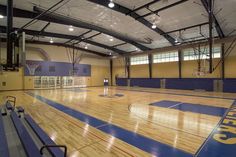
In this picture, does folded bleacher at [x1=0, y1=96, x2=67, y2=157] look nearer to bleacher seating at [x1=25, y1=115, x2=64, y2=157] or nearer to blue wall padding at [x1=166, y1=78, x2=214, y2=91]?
bleacher seating at [x1=25, y1=115, x2=64, y2=157]

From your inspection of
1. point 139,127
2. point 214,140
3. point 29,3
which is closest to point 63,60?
point 29,3

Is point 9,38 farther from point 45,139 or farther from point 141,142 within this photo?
point 141,142

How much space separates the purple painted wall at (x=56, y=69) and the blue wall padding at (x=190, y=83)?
1082 centimetres

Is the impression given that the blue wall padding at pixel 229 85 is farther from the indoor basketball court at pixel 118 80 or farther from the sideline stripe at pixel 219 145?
the sideline stripe at pixel 219 145

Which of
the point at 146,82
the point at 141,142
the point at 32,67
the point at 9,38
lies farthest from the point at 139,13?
the point at 32,67

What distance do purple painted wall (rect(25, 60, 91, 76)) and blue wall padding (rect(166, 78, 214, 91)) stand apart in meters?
10.8

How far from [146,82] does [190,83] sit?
5.20 m

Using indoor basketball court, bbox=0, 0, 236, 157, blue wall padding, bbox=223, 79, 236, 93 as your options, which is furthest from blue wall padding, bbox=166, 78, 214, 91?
blue wall padding, bbox=223, 79, 236, 93

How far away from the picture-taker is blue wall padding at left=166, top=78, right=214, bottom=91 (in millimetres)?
14141

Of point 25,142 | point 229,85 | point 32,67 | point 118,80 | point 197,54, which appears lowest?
point 25,142

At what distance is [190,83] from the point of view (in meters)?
15.3

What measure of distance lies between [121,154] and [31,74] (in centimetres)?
1651

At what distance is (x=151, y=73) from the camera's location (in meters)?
19.0

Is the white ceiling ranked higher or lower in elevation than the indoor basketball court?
higher
